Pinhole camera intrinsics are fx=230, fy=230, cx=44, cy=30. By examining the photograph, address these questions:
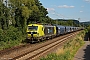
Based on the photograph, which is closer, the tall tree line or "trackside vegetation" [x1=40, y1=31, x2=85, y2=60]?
"trackside vegetation" [x1=40, y1=31, x2=85, y2=60]

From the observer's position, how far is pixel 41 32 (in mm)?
32094

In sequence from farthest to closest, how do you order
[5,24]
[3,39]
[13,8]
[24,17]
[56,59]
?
[24,17], [13,8], [5,24], [3,39], [56,59]

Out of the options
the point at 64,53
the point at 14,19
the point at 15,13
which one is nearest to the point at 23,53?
the point at 64,53

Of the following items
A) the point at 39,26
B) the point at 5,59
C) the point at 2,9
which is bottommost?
the point at 5,59

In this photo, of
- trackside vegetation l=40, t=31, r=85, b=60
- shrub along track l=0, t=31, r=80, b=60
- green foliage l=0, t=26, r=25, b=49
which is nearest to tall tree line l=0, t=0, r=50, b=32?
green foliage l=0, t=26, r=25, b=49

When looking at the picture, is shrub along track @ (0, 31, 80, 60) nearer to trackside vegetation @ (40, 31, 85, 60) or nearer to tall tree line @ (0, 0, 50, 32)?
trackside vegetation @ (40, 31, 85, 60)

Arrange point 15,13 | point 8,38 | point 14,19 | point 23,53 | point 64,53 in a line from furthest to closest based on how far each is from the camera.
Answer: point 15,13 → point 14,19 → point 8,38 → point 23,53 → point 64,53

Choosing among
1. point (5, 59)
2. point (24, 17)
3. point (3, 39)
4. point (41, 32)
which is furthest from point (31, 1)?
point (5, 59)

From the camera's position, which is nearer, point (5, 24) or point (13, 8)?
point (5, 24)

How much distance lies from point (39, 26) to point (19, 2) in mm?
12698

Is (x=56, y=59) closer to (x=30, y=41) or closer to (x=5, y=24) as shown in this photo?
(x=30, y=41)

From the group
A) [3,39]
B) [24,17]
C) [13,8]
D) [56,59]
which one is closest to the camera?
[56,59]

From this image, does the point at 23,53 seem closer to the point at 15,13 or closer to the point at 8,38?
the point at 8,38

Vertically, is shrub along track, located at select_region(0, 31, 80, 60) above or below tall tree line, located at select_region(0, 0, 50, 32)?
below
